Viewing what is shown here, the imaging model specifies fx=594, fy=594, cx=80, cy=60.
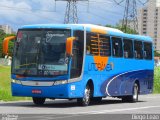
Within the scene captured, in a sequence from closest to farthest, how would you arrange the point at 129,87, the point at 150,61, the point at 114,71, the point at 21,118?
the point at 21,118
the point at 114,71
the point at 129,87
the point at 150,61

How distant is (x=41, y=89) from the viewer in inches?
859

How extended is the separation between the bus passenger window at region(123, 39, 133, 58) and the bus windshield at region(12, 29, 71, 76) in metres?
5.66

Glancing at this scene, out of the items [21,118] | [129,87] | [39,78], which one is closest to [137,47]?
[129,87]

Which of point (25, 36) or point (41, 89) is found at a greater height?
point (25, 36)

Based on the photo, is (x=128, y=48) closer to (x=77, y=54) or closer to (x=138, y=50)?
(x=138, y=50)

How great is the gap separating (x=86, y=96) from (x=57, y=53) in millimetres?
2362

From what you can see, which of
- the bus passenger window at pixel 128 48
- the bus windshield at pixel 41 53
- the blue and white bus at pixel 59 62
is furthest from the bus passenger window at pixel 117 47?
the bus windshield at pixel 41 53

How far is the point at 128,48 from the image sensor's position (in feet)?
90.3

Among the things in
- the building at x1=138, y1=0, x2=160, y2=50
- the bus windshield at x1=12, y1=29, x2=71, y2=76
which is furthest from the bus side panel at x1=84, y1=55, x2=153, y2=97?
the building at x1=138, y1=0, x2=160, y2=50

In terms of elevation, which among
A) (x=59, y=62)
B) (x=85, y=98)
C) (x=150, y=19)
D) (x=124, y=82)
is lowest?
(x=85, y=98)

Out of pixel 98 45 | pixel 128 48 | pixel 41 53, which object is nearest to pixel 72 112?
pixel 41 53

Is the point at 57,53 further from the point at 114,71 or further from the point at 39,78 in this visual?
the point at 114,71

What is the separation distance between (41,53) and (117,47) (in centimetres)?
517

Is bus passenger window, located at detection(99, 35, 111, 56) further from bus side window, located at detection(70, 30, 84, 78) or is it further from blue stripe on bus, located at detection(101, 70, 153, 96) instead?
bus side window, located at detection(70, 30, 84, 78)
